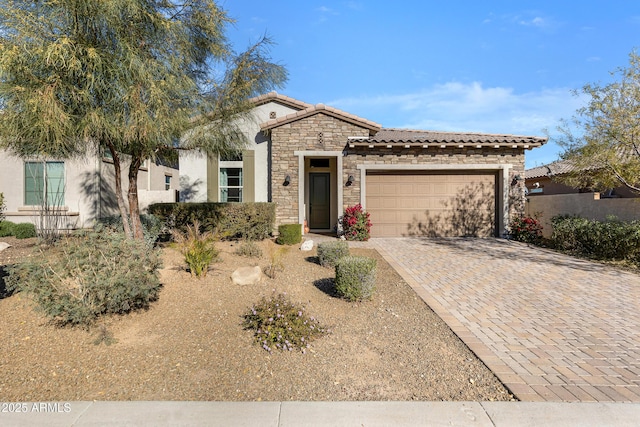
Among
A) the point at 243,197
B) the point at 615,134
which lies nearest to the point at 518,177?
the point at 615,134

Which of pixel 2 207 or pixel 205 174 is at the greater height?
pixel 205 174

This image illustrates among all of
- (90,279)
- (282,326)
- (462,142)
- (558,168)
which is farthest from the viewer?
(558,168)

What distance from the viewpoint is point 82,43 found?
5.16 m

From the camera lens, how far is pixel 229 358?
3449 millimetres

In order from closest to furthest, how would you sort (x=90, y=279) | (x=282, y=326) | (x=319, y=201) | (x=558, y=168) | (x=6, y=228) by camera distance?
(x=282, y=326) < (x=90, y=279) < (x=6, y=228) < (x=319, y=201) < (x=558, y=168)

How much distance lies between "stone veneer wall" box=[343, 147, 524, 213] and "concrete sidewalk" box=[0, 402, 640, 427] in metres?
9.07

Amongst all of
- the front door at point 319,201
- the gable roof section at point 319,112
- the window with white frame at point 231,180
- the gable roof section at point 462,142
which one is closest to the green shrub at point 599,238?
the gable roof section at point 462,142

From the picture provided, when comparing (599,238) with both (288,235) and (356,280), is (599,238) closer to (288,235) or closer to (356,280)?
(356,280)

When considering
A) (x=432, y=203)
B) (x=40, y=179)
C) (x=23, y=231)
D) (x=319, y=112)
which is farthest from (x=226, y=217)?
(x=40, y=179)

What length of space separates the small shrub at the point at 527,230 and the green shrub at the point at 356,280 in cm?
858

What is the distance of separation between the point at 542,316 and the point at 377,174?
7767 mm

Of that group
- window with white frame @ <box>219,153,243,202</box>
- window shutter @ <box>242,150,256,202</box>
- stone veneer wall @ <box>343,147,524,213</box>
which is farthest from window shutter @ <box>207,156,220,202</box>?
stone veneer wall @ <box>343,147,524,213</box>

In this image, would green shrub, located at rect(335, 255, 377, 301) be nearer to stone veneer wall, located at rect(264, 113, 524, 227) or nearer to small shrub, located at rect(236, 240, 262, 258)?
small shrub, located at rect(236, 240, 262, 258)

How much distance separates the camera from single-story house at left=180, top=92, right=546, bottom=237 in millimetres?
11523
